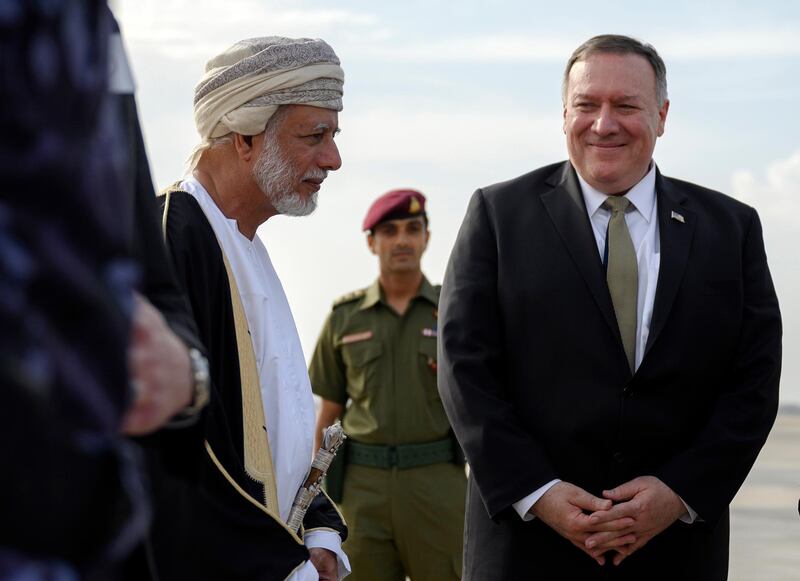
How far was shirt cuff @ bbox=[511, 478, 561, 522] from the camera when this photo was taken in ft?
12.4

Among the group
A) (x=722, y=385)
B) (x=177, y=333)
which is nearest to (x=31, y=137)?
(x=177, y=333)

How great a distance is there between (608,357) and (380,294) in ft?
12.3

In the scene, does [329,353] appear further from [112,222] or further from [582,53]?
[112,222]

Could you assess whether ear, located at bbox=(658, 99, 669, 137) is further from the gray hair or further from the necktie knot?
the necktie knot

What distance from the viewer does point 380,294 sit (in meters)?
7.55

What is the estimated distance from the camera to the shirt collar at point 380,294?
7.55 meters

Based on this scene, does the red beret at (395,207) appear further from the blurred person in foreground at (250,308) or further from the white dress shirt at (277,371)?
the white dress shirt at (277,371)

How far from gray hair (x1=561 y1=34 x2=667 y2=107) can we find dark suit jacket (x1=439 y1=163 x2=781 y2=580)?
0.39 metres

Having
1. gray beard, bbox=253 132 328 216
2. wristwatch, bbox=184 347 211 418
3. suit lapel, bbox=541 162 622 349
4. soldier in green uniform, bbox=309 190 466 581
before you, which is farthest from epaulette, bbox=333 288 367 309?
wristwatch, bbox=184 347 211 418

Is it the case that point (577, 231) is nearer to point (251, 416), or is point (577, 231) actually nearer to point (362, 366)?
point (251, 416)

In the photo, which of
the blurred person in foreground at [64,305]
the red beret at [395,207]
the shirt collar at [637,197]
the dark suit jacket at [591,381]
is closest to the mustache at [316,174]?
the dark suit jacket at [591,381]

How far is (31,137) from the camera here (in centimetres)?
118

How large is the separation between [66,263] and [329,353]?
6.39 meters

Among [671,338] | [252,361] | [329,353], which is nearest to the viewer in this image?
[252,361]
